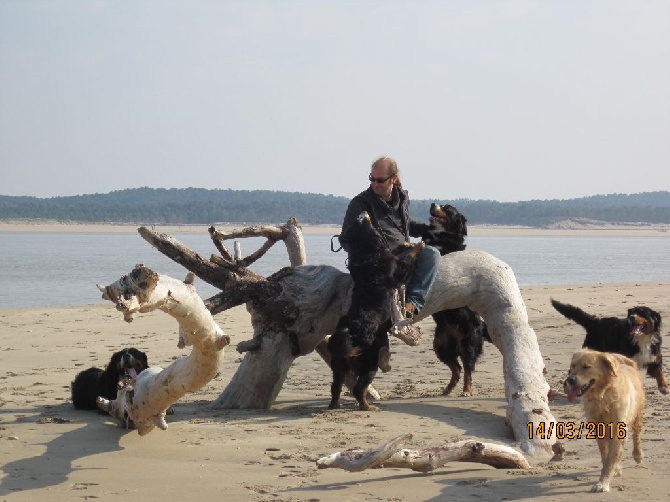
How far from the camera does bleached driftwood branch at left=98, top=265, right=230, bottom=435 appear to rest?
5.72 metres

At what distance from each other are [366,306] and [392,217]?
792 millimetres

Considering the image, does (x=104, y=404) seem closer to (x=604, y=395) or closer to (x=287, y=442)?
(x=287, y=442)

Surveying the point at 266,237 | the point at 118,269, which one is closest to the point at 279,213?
the point at 118,269

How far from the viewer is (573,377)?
5.89 m

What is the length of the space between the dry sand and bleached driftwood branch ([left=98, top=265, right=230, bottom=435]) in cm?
19

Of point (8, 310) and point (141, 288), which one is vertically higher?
point (141, 288)

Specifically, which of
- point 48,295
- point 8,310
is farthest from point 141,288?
point 48,295

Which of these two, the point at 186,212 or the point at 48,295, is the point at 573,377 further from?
the point at 186,212

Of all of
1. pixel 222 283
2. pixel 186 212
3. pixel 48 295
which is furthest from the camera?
pixel 186 212

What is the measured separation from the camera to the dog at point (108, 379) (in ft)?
26.7

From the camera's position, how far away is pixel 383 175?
27.3 feet

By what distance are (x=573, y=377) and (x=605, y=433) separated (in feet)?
1.23

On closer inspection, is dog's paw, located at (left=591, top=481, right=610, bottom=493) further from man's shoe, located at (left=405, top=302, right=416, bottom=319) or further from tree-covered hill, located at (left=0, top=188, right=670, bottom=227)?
tree-covered hill, located at (left=0, top=188, right=670, bottom=227)
